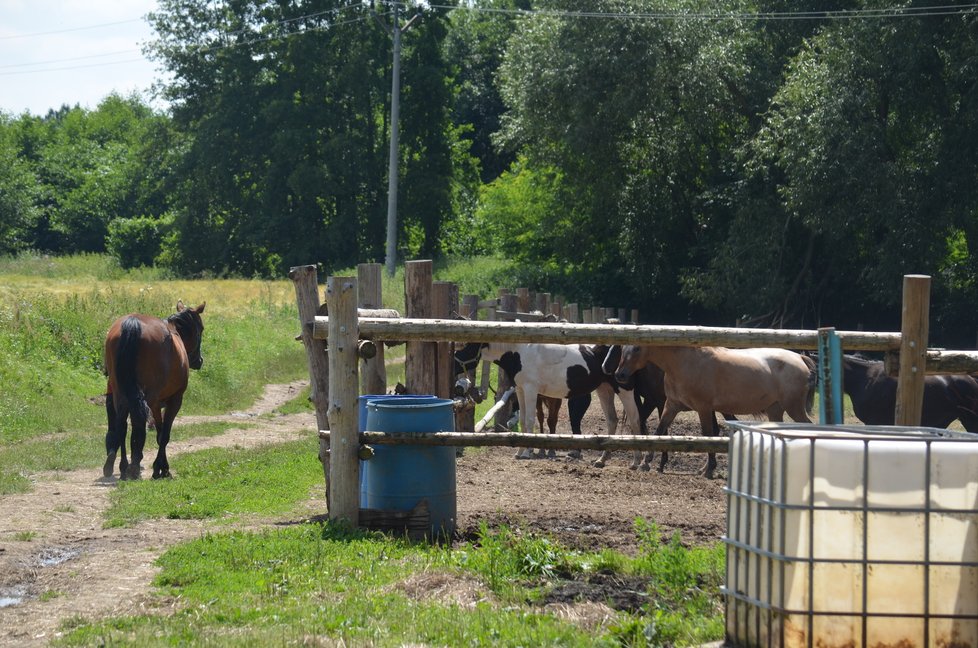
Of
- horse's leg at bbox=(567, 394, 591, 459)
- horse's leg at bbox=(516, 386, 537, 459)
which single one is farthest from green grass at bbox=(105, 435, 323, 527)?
horse's leg at bbox=(567, 394, 591, 459)

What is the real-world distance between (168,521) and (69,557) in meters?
1.66

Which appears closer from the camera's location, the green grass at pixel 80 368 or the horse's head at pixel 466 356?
the horse's head at pixel 466 356

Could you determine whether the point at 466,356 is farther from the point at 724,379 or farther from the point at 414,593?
the point at 414,593

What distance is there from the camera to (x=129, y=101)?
110438mm

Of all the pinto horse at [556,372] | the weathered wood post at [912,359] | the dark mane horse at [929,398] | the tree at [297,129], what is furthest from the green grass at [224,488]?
the tree at [297,129]

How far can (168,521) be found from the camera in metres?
8.62

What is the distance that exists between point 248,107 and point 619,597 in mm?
50272

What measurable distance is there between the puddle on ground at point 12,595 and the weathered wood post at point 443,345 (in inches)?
227

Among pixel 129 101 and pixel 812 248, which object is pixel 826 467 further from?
pixel 129 101

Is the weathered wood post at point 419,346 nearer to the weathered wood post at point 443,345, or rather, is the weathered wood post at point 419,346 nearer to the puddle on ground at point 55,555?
the weathered wood post at point 443,345

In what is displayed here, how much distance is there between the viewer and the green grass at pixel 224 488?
29.3 ft

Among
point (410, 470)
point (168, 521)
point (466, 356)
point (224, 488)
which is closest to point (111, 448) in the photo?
point (224, 488)

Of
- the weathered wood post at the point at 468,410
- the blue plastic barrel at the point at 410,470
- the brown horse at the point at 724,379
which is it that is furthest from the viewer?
the weathered wood post at the point at 468,410

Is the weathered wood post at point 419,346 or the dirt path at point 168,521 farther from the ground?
the weathered wood post at point 419,346
